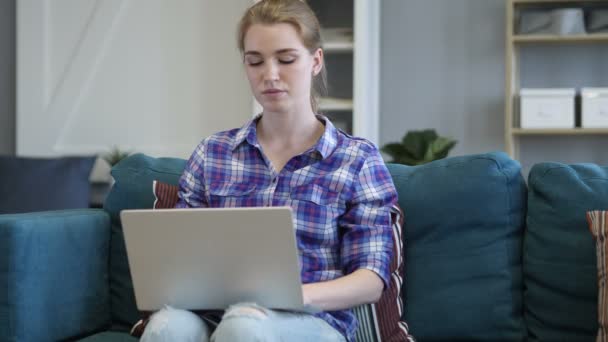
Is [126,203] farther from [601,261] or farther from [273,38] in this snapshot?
[601,261]

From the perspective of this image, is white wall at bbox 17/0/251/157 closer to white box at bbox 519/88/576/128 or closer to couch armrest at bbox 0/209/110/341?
white box at bbox 519/88/576/128

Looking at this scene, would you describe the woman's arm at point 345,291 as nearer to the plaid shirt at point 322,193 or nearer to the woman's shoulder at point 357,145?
the plaid shirt at point 322,193

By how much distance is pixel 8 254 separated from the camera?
1.78 m

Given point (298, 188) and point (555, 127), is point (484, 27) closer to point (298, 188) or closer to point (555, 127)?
point (555, 127)

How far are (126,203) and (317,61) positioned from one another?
0.58m

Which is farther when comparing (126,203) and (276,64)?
(126,203)

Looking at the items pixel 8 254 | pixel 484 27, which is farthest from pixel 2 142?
pixel 8 254

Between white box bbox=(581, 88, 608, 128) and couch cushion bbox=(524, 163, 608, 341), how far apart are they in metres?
1.78

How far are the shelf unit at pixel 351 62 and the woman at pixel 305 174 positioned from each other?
175 cm

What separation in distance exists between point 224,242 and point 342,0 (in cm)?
247

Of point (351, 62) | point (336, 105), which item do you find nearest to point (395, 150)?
point (336, 105)

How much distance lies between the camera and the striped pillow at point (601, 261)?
5.32ft

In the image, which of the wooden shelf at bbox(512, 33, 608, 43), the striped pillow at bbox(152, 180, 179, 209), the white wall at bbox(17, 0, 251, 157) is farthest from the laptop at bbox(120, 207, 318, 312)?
the white wall at bbox(17, 0, 251, 157)

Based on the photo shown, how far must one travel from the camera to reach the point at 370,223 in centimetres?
172
